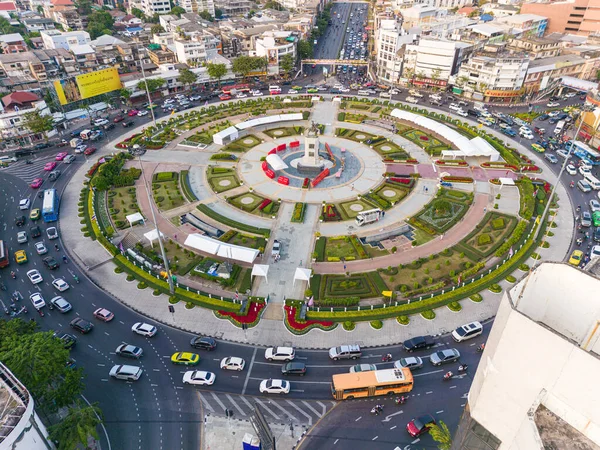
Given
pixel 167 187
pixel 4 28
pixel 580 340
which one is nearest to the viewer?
pixel 580 340

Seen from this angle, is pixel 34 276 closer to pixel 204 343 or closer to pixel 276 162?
pixel 204 343

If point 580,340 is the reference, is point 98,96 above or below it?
below

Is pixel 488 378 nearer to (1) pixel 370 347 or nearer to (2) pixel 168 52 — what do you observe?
(1) pixel 370 347

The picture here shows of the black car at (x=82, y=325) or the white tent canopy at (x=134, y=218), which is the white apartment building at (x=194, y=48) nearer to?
the white tent canopy at (x=134, y=218)

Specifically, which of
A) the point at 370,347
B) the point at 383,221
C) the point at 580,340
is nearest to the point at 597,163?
the point at 383,221

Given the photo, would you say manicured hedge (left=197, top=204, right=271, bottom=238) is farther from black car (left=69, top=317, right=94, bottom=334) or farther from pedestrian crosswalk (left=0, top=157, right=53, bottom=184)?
pedestrian crosswalk (left=0, top=157, right=53, bottom=184)

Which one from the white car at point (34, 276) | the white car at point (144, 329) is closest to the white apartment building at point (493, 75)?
the white car at point (144, 329)

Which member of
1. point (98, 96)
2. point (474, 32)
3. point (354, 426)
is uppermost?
point (474, 32)
